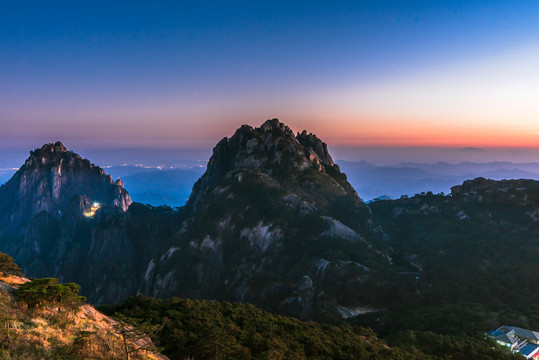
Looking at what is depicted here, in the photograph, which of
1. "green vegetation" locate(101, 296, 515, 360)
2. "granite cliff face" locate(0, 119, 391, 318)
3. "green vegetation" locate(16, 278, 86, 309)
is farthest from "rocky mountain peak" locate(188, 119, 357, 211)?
"green vegetation" locate(16, 278, 86, 309)

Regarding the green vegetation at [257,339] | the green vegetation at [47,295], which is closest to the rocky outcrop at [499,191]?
the green vegetation at [257,339]

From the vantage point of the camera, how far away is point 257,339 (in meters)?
32.5

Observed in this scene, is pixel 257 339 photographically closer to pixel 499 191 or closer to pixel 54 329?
pixel 54 329

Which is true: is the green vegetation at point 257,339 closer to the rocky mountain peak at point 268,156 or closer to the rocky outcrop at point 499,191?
the rocky outcrop at point 499,191

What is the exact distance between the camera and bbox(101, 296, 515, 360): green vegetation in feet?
92.6

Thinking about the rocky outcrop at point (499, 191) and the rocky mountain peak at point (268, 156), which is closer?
the rocky outcrop at point (499, 191)

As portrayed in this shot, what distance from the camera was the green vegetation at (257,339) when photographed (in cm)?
2823

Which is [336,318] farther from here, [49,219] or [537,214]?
[49,219]

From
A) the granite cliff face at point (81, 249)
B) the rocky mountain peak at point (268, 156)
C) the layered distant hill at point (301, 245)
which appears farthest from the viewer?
the rocky mountain peak at point (268, 156)

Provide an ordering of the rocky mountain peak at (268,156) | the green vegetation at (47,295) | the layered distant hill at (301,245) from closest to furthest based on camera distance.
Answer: the green vegetation at (47,295), the layered distant hill at (301,245), the rocky mountain peak at (268,156)

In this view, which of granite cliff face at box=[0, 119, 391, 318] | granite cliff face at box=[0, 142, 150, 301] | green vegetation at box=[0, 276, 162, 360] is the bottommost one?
granite cliff face at box=[0, 142, 150, 301]

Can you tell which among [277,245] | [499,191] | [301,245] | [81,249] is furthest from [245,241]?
[81,249]

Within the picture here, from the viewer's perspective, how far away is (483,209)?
120 metres

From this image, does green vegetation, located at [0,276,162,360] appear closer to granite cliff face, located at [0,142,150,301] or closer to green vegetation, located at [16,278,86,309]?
green vegetation, located at [16,278,86,309]
